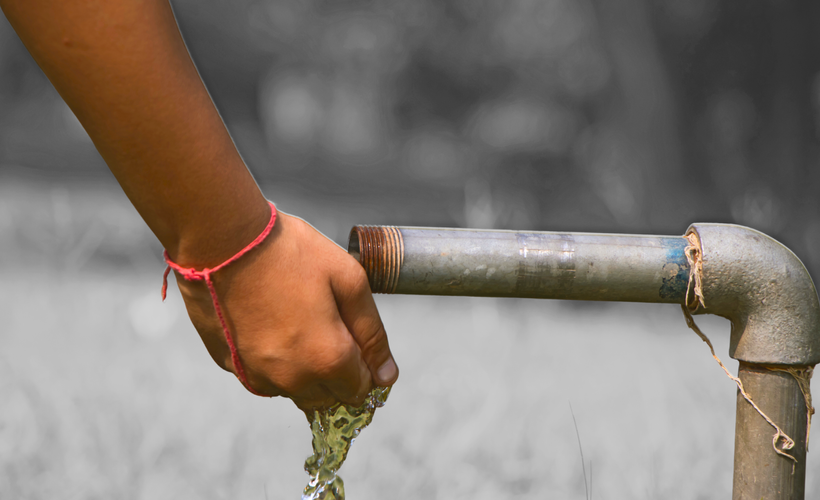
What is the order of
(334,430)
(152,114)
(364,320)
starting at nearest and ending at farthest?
(152,114) → (364,320) → (334,430)

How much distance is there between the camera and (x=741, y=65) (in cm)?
165

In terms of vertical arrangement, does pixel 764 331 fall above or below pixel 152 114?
below

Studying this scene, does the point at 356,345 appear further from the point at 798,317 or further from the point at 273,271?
the point at 798,317

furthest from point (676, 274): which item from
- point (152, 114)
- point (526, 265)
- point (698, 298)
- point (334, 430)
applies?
point (152, 114)

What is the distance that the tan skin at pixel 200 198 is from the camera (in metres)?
0.50

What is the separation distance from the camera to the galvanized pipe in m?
0.67

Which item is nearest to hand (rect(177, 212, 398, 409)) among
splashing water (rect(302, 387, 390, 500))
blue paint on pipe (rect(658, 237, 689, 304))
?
splashing water (rect(302, 387, 390, 500))

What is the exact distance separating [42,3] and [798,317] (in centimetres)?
84

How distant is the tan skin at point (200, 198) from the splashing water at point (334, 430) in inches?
3.4

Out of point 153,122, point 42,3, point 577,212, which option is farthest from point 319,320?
point 577,212

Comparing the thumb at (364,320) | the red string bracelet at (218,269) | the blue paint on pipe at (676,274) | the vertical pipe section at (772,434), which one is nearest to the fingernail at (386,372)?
the thumb at (364,320)

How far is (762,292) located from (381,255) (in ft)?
1.46

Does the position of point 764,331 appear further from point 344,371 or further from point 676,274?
point 344,371

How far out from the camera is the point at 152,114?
518 millimetres
